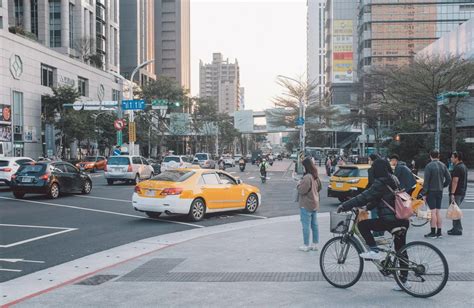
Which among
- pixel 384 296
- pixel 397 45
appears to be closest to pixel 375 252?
pixel 384 296

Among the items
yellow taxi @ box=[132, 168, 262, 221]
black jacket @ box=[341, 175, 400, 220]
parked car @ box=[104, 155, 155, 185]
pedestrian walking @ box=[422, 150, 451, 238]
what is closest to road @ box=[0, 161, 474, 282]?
yellow taxi @ box=[132, 168, 262, 221]

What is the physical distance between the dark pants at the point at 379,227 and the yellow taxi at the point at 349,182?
10929 millimetres

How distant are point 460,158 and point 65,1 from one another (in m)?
70.7

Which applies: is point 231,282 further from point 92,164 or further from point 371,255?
point 92,164

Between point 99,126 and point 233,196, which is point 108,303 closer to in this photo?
point 233,196

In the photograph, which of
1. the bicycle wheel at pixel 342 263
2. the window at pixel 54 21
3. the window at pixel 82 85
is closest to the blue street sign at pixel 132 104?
the window at pixel 82 85

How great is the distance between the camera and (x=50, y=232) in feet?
39.4

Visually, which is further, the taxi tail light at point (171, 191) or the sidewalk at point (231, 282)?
the taxi tail light at point (171, 191)

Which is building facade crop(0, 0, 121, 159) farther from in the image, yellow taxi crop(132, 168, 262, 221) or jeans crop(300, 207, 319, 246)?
jeans crop(300, 207, 319, 246)

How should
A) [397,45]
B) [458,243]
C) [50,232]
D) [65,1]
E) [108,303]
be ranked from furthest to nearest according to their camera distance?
[397,45]
[65,1]
[50,232]
[458,243]
[108,303]

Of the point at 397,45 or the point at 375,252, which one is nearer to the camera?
the point at 375,252

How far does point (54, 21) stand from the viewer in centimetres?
7425

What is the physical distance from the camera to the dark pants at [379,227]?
6.71 m

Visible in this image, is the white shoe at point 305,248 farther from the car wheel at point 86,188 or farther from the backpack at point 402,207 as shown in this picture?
the car wheel at point 86,188
